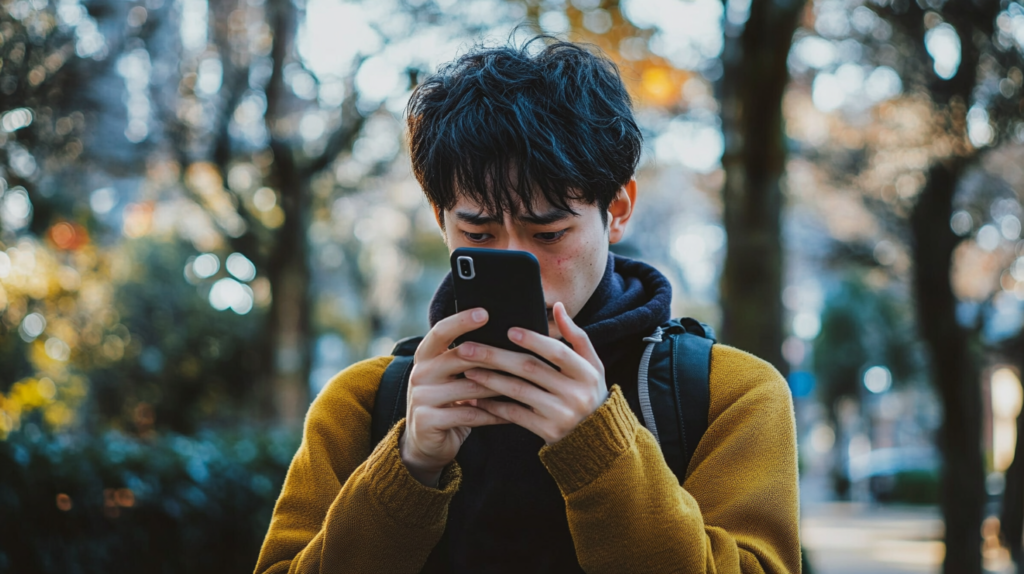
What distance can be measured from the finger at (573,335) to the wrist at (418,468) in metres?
0.41

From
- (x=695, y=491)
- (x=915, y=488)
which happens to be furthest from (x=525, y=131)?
(x=915, y=488)

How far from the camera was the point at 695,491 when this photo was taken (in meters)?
1.76

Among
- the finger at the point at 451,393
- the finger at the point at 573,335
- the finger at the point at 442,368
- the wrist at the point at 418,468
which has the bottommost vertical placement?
the wrist at the point at 418,468

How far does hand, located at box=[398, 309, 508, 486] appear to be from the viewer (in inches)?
63.2

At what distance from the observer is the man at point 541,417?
154cm

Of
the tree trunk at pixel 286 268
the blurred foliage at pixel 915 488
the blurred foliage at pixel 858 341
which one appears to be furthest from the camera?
the blurred foliage at pixel 858 341

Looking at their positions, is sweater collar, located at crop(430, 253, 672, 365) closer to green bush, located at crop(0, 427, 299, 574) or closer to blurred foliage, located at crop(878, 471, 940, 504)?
green bush, located at crop(0, 427, 299, 574)

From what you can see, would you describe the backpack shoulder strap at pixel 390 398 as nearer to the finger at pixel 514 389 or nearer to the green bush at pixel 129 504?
the finger at pixel 514 389

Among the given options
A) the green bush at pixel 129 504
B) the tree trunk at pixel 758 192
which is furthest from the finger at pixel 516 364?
the tree trunk at pixel 758 192

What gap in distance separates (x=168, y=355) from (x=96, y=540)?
10.5 m

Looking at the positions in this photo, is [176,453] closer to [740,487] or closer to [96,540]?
[96,540]

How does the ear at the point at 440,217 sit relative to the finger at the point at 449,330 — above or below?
above

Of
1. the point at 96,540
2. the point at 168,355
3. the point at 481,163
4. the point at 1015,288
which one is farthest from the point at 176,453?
the point at 1015,288

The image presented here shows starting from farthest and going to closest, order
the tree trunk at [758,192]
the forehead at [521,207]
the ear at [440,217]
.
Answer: the tree trunk at [758,192]
the ear at [440,217]
the forehead at [521,207]
